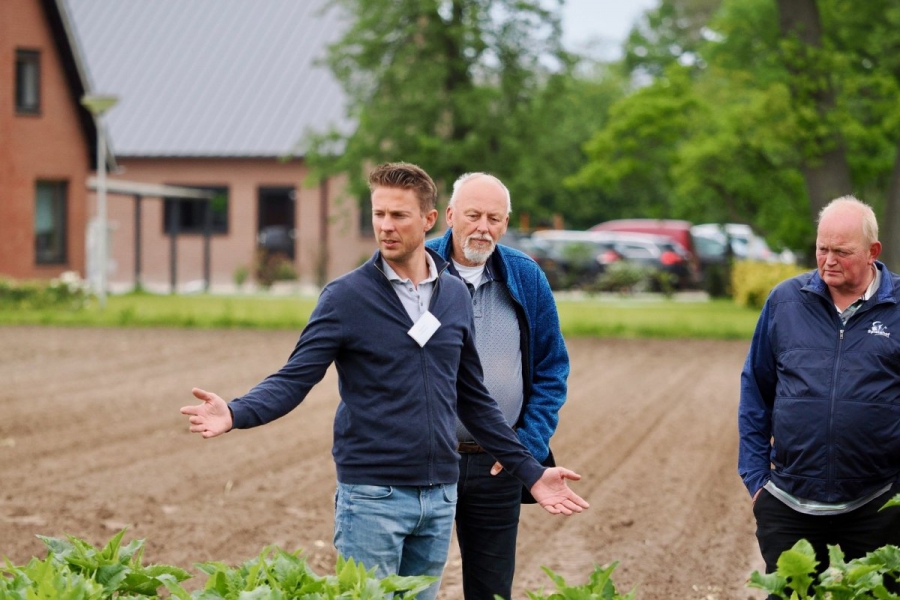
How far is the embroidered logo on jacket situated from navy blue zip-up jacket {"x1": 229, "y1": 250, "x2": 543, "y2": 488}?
4.74 ft

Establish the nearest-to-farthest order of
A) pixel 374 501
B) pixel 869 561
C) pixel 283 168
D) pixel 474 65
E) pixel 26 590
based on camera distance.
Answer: pixel 26 590, pixel 869 561, pixel 374 501, pixel 474 65, pixel 283 168

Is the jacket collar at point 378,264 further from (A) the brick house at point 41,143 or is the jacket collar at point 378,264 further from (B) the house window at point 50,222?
(B) the house window at point 50,222

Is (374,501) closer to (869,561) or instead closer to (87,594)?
(87,594)

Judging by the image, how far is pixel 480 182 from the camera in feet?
15.3

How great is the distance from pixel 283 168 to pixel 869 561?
39.2 metres

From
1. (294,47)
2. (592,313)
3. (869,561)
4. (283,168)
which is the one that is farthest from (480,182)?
(294,47)

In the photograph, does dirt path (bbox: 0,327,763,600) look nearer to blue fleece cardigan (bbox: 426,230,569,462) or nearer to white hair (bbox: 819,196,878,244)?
blue fleece cardigan (bbox: 426,230,569,462)

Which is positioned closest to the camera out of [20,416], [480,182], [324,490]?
[480,182]

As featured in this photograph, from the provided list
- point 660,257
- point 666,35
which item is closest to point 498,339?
point 660,257

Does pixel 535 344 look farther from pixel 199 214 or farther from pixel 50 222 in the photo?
pixel 199 214

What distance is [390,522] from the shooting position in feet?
13.4

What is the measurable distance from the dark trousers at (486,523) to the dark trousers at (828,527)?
2.82 ft

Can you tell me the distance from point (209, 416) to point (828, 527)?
Result: 7.18 ft

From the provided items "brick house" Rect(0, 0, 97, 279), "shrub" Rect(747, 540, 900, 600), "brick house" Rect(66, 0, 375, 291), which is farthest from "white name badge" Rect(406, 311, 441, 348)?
"brick house" Rect(66, 0, 375, 291)
